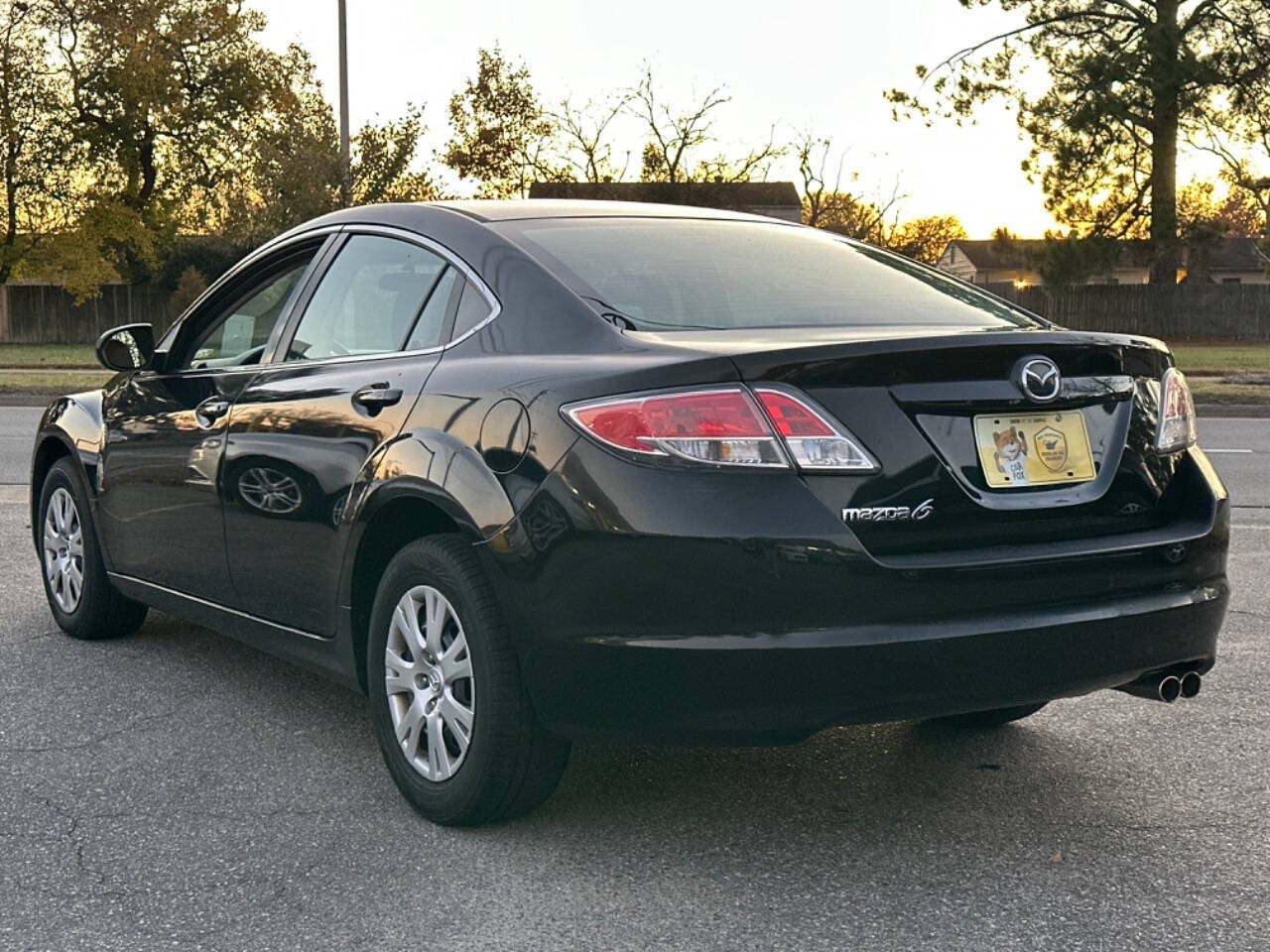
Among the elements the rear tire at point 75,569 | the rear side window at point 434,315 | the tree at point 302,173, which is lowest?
the rear tire at point 75,569

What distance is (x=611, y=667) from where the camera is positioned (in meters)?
3.51

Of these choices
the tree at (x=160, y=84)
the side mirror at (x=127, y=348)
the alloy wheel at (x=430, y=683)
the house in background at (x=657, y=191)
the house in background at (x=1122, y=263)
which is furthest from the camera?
the house in background at (x=657, y=191)

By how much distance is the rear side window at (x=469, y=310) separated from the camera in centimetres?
414

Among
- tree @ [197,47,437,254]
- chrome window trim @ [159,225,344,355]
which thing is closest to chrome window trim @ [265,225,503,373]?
chrome window trim @ [159,225,344,355]

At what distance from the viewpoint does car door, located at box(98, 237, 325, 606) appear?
5.02 metres

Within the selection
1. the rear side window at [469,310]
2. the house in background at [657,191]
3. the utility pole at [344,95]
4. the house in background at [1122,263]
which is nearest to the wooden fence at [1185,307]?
the house in background at [1122,263]

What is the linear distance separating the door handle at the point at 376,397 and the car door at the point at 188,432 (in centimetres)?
76

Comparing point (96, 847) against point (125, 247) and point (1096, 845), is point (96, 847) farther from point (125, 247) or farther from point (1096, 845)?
point (125, 247)

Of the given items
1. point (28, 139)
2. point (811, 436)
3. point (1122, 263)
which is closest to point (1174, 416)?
point (811, 436)

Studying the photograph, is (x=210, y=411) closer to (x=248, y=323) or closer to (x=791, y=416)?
(x=248, y=323)

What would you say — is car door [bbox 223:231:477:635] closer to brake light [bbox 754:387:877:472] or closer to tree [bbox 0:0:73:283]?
brake light [bbox 754:387:877:472]

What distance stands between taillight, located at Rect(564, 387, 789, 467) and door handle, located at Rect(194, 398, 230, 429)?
6.09 feet

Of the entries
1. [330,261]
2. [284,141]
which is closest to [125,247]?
[284,141]

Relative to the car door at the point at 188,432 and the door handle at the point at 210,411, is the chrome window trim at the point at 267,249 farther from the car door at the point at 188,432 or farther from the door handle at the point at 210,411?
the door handle at the point at 210,411
